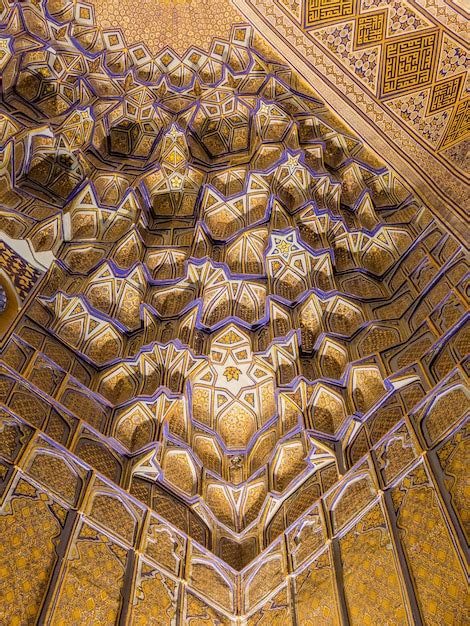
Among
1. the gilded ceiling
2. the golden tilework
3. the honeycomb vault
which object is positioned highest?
the golden tilework

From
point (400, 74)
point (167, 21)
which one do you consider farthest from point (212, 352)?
point (167, 21)

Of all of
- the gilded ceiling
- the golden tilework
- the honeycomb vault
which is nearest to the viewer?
the honeycomb vault

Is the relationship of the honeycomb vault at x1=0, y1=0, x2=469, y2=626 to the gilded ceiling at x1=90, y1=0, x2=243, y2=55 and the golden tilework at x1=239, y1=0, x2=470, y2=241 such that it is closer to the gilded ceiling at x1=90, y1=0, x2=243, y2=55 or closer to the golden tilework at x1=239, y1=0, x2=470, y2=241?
the gilded ceiling at x1=90, y1=0, x2=243, y2=55

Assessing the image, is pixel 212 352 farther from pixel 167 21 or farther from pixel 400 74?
pixel 167 21

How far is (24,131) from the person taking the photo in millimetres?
7973

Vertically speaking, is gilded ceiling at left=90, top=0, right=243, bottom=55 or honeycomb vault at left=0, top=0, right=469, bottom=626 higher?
gilded ceiling at left=90, top=0, right=243, bottom=55

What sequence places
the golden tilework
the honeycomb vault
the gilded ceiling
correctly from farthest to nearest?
1. the gilded ceiling
2. the golden tilework
3. the honeycomb vault

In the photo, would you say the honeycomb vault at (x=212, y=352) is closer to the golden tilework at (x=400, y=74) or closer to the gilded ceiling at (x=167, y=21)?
the gilded ceiling at (x=167, y=21)

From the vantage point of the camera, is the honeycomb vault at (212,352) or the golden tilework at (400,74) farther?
the golden tilework at (400,74)

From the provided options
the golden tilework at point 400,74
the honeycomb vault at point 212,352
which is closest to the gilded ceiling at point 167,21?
the honeycomb vault at point 212,352

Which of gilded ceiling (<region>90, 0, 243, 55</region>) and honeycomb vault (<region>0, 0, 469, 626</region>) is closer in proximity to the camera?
honeycomb vault (<region>0, 0, 469, 626</region>)

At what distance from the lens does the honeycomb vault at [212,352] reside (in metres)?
4.86

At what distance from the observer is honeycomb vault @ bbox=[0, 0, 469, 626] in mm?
4855

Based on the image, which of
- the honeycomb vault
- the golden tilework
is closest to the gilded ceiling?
the honeycomb vault
